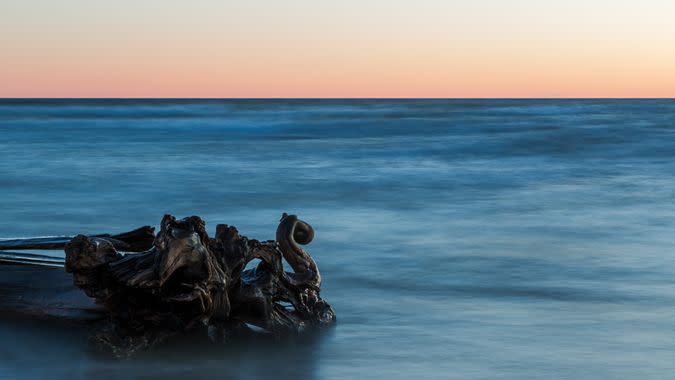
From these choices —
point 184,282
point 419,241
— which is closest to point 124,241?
point 184,282

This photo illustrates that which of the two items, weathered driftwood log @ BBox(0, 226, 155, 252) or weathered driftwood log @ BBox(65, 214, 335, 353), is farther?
weathered driftwood log @ BBox(0, 226, 155, 252)

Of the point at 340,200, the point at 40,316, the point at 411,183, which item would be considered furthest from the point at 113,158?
the point at 40,316

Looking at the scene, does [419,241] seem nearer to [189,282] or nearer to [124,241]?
[124,241]

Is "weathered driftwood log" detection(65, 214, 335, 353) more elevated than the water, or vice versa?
the water

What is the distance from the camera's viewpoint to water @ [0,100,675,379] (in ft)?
11.8

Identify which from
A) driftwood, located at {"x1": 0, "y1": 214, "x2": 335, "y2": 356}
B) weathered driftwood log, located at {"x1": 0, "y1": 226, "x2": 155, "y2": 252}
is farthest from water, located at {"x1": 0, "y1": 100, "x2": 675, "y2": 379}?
weathered driftwood log, located at {"x1": 0, "y1": 226, "x2": 155, "y2": 252}

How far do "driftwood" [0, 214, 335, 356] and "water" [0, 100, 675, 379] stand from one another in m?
0.09

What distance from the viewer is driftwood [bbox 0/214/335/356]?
331 centimetres

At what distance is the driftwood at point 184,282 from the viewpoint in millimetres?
3312

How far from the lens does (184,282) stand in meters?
3.38

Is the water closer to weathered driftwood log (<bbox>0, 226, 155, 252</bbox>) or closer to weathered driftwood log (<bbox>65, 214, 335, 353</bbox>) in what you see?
weathered driftwood log (<bbox>65, 214, 335, 353</bbox>)

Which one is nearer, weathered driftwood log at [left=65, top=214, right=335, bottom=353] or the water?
weathered driftwood log at [left=65, top=214, right=335, bottom=353]

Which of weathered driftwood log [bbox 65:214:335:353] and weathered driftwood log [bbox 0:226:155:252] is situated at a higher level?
weathered driftwood log [bbox 0:226:155:252]

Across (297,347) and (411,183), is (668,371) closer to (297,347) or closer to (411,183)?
(297,347)
